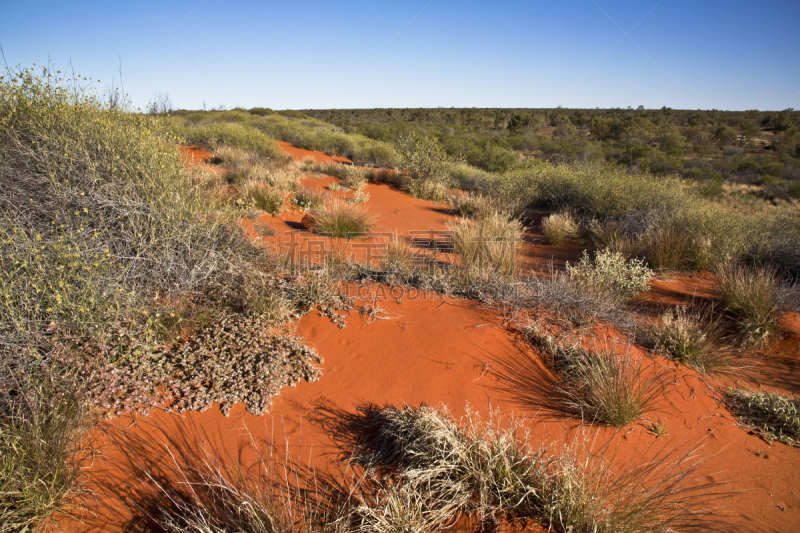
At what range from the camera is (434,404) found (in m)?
2.98

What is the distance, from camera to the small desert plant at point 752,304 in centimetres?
414

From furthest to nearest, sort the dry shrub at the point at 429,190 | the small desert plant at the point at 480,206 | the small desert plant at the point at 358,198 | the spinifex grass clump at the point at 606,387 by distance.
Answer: the dry shrub at the point at 429,190
the small desert plant at the point at 358,198
the small desert plant at the point at 480,206
the spinifex grass clump at the point at 606,387

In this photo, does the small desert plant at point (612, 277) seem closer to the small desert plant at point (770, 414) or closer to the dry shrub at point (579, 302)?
the dry shrub at point (579, 302)

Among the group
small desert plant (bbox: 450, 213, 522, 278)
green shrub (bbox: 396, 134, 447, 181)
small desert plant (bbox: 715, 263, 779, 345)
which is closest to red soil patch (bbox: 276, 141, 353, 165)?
green shrub (bbox: 396, 134, 447, 181)

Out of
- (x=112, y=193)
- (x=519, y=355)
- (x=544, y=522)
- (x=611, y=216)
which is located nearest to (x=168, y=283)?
(x=112, y=193)

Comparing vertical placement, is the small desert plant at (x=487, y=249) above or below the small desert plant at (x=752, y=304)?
above

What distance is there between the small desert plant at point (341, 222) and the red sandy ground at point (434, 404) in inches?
98.2

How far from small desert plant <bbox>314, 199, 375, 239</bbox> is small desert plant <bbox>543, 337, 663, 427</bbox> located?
427 centimetres

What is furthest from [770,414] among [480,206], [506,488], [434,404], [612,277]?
[480,206]

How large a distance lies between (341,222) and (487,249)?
2800 millimetres

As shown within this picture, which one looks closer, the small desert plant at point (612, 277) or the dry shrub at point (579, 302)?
the dry shrub at point (579, 302)

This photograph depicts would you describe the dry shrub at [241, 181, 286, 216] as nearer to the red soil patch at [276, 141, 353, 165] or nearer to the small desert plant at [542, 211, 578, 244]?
the small desert plant at [542, 211, 578, 244]

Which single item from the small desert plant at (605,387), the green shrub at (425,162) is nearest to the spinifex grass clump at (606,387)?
the small desert plant at (605,387)

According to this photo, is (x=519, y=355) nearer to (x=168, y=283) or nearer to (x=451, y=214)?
(x=168, y=283)
